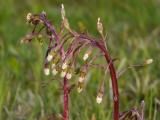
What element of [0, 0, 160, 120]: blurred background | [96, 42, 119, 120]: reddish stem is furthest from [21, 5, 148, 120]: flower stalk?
[0, 0, 160, 120]: blurred background

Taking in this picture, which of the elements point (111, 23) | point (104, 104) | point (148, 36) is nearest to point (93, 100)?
point (104, 104)

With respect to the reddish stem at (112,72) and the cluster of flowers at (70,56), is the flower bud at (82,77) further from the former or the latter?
the reddish stem at (112,72)

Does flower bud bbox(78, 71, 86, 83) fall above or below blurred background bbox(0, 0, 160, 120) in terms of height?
below

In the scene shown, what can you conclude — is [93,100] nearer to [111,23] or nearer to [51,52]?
[51,52]

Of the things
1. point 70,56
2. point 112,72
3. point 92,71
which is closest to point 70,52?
point 70,56

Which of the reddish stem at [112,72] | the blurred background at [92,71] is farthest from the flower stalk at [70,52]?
the blurred background at [92,71]

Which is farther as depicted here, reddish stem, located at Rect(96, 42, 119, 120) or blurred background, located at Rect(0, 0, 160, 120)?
blurred background, located at Rect(0, 0, 160, 120)

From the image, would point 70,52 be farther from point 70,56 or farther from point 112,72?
point 112,72

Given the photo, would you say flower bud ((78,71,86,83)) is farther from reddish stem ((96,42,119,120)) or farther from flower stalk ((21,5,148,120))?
reddish stem ((96,42,119,120))

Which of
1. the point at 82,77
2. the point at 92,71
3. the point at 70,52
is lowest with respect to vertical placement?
the point at 82,77
